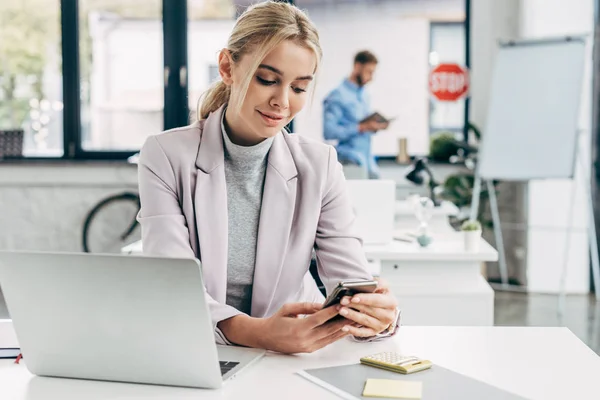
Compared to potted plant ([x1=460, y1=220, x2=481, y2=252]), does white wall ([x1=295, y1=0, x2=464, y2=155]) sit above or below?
above

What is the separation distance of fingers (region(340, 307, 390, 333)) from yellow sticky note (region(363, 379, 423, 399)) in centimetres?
17

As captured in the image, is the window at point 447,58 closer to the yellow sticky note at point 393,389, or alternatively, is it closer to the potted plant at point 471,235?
the potted plant at point 471,235

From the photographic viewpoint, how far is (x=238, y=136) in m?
1.71

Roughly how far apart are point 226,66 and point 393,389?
2.74ft

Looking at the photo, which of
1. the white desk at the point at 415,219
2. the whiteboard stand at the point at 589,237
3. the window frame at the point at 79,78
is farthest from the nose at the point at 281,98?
the window frame at the point at 79,78

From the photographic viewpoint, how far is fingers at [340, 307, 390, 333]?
4.42 ft

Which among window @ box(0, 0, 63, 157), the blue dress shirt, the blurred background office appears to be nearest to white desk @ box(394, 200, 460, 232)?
the blue dress shirt

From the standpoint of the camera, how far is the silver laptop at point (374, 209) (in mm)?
2807

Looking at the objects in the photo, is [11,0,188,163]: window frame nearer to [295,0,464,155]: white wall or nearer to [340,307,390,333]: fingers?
[295,0,464,155]: white wall

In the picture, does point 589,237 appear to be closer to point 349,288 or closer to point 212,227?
point 212,227

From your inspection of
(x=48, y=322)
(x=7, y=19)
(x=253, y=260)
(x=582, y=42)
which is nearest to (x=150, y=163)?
(x=253, y=260)

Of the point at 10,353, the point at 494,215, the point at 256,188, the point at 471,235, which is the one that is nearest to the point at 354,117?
the point at 494,215

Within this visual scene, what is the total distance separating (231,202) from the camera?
1.68m

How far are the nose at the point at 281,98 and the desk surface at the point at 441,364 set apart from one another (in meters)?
0.48
